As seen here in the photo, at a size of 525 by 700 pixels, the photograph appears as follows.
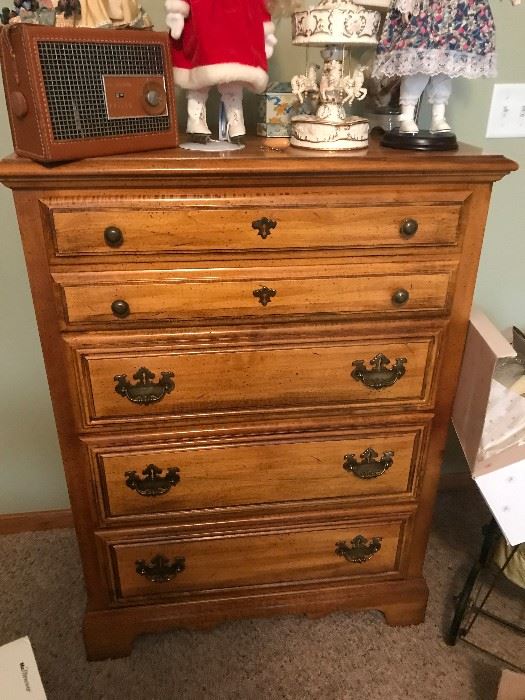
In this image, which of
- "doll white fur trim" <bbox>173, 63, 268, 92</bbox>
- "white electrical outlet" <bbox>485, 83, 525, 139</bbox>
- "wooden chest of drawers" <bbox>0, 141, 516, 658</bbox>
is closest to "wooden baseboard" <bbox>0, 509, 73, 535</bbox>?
"wooden chest of drawers" <bbox>0, 141, 516, 658</bbox>

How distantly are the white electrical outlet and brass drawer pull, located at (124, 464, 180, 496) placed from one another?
4.06 feet

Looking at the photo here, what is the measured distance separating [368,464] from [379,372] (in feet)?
0.80

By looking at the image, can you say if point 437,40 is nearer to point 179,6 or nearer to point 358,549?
point 179,6

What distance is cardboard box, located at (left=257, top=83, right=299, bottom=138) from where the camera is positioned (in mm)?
1254

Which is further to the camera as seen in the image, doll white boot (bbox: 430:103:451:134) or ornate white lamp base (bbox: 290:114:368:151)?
doll white boot (bbox: 430:103:451:134)

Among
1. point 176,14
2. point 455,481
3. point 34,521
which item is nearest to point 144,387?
point 176,14

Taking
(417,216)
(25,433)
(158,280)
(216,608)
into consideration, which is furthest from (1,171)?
(216,608)

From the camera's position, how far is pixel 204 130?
3.97 ft

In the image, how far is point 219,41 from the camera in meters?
1.06

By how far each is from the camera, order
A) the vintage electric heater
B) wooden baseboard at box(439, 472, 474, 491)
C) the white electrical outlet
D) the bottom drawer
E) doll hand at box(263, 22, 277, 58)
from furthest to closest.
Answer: wooden baseboard at box(439, 472, 474, 491), the white electrical outlet, the bottom drawer, doll hand at box(263, 22, 277, 58), the vintage electric heater

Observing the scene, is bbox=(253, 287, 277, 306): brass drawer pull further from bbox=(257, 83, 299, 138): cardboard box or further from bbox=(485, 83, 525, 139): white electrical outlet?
bbox=(485, 83, 525, 139): white electrical outlet

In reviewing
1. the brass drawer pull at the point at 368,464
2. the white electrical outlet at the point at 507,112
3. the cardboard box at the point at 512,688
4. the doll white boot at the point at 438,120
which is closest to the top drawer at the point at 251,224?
the doll white boot at the point at 438,120

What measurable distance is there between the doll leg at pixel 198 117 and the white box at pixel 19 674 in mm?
1106

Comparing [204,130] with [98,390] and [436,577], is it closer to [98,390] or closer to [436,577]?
[98,390]
